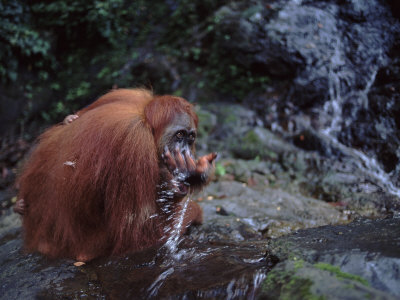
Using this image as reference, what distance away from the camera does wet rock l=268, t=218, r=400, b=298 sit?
1486mm

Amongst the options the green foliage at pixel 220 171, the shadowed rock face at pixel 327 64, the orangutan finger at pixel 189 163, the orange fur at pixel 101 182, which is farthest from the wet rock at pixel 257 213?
the shadowed rock face at pixel 327 64

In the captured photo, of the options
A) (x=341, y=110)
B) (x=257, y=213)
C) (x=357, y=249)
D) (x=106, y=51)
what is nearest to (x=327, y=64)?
(x=341, y=110)

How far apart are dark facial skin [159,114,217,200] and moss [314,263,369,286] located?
4.46 feet

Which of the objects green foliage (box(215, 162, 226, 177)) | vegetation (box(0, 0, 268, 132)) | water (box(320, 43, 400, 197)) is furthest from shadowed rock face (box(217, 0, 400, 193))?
green foliage (box(215, 162, 226, 177))

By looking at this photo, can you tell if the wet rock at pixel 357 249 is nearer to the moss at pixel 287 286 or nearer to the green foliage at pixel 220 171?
the moss at pixel 287 286

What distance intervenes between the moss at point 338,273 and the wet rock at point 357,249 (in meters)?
0.03

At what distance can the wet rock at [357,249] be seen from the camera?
149 cm

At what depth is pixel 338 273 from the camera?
59.5 inches

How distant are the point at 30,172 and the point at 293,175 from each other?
358 cm

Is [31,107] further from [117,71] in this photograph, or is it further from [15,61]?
[117,71]

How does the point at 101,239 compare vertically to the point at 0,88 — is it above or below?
below

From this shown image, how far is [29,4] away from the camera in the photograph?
7.70 m

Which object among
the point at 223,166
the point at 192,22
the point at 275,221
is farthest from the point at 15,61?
the point at 275,221

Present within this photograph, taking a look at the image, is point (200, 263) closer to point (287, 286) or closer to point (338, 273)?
point (287, 286)
